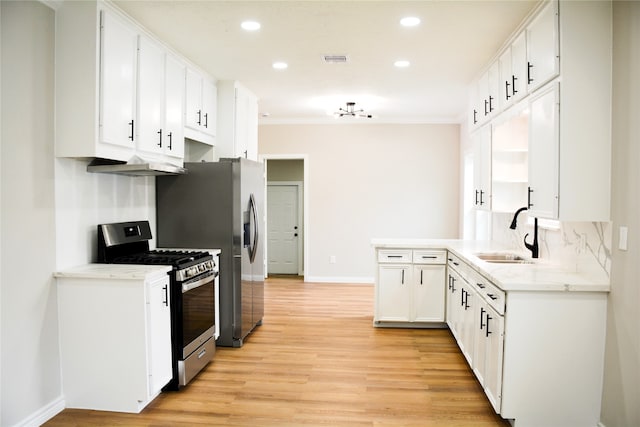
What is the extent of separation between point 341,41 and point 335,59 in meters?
0.48

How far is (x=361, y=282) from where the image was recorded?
7.51 m

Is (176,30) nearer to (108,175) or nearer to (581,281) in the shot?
(108,175)

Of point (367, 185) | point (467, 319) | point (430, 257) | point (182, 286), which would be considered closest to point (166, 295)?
point (182, 286)

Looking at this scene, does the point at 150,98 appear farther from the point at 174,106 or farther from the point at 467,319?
the point at 467,319

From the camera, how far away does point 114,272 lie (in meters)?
2.94

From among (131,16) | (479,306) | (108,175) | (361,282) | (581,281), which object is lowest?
(361,282)

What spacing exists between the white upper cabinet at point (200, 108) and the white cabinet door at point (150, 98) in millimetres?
483

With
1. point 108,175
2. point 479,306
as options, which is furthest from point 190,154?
point 479,306

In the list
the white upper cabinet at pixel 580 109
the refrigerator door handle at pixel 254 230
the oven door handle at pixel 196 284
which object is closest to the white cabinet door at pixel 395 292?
the refrigerator door handle at pixel 254 230

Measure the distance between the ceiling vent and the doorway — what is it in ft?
14.2

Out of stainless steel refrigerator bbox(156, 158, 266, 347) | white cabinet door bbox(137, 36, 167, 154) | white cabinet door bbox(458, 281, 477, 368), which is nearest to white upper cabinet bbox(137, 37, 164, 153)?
white cabinet door bbox(137, 36, 167, 154)

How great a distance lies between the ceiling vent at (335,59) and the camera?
415 cm

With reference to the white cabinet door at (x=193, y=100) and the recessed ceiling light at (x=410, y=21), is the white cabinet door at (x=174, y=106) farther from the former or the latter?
the recessed ceiling light at (x=410, y=21)

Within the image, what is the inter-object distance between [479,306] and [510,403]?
0.74m
